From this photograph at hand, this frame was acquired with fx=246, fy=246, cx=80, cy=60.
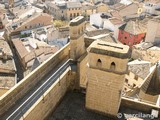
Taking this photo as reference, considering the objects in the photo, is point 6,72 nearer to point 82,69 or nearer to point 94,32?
point 94,32

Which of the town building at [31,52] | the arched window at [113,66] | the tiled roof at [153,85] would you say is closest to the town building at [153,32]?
the town building at [31,52]

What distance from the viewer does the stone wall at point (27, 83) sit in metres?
9.97

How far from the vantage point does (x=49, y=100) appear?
11422 mm

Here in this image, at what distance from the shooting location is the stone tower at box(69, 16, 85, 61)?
13.4 metres

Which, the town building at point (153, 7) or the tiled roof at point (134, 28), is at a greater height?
the town building at point (153, 7)

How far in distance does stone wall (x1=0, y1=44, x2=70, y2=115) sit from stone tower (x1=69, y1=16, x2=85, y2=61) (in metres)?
0.72

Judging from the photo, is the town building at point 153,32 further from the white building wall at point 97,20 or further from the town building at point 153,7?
the town building at point 153,7

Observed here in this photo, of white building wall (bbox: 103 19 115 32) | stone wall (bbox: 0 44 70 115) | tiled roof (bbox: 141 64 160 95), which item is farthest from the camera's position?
white building wall (bbox: 103 19 115 32)

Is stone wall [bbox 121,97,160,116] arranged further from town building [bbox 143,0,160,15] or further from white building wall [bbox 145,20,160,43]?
town building [bbox 143,0,160,15]

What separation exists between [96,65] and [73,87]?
122 inches

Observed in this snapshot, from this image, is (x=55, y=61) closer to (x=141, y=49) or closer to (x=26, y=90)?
(x=26, y=90)

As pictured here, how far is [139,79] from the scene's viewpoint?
3328cm

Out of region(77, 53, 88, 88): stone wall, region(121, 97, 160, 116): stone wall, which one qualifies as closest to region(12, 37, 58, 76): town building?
region(77, 53, 88, 88): stone wall

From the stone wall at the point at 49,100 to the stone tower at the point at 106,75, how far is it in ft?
5.02
